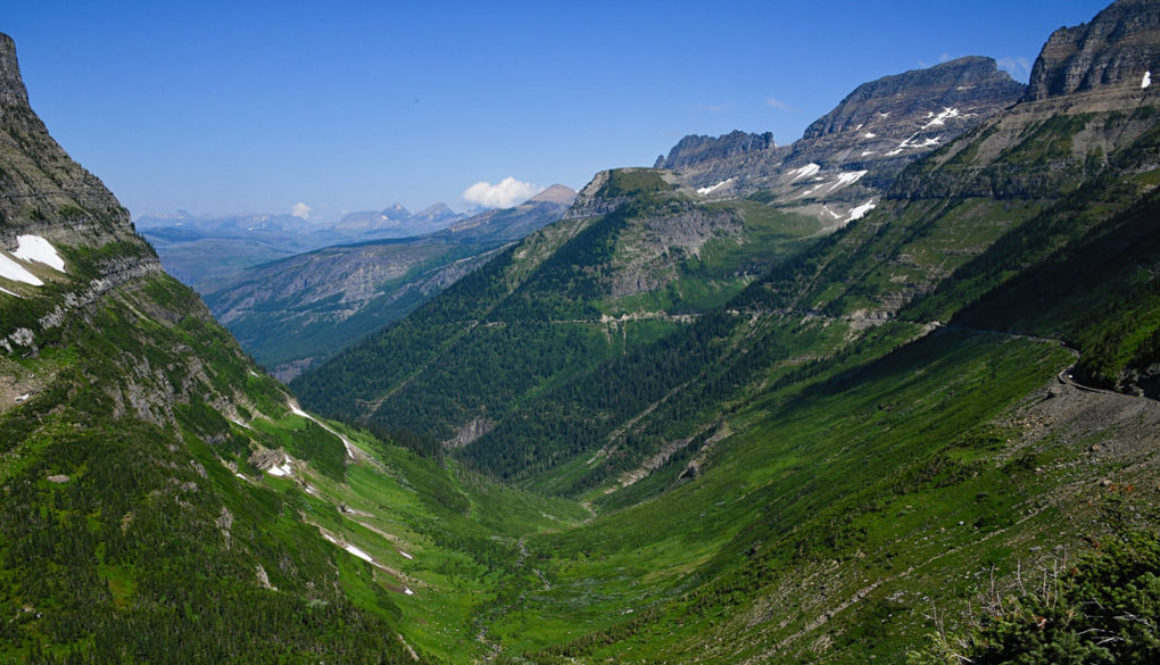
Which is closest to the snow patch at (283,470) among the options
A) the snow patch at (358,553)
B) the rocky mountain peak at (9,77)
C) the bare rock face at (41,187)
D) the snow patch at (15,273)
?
the snow patch at (358,553)

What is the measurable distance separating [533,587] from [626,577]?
20.2 meters

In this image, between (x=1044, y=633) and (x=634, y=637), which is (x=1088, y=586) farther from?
(x=634, y=637)

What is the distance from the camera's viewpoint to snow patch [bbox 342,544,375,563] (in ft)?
430

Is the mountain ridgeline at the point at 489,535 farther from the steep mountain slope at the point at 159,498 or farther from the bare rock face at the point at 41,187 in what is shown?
the bare rock face at the point at 41,187

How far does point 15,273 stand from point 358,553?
7709cm

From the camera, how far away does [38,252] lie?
14388cm

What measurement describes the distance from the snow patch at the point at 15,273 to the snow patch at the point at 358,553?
232ft

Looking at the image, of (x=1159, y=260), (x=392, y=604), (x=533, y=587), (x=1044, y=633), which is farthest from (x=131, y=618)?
(x=1159, y=260)

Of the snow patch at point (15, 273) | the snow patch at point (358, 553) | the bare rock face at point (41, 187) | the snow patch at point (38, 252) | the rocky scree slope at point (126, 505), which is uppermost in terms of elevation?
the bare rock face at point (41, 187)

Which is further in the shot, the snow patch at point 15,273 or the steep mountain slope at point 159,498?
the snow patch at point 15,273

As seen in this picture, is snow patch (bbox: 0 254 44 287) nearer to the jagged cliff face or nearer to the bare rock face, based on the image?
the jagged cliff face

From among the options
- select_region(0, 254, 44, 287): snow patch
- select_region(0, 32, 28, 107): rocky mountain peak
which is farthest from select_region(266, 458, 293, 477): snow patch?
select_region(0, 32, 28, 107): rocky mountain peak

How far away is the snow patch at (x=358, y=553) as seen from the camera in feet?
430

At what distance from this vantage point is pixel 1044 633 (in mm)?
34281
